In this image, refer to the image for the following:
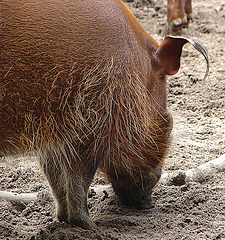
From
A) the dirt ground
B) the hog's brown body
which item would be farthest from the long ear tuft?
the dirt ground

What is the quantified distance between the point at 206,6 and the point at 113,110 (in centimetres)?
466

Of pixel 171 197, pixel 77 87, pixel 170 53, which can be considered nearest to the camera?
pixel 77 87

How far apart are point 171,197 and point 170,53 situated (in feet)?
2.88

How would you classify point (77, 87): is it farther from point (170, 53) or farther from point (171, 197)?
point (171, 197)

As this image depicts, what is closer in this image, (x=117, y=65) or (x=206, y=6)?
(x=117, y=65)

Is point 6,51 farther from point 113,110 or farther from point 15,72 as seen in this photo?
point 113,110

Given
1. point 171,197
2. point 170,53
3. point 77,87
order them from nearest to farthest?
point 77,87 → point 170,53 → point 171,197

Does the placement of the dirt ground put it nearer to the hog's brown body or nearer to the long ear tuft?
the hog's brown body

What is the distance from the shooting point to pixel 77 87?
168cm

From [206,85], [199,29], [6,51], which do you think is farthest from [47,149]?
[199,29]

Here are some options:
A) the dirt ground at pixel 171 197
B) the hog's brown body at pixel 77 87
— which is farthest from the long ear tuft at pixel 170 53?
the dirt ground at pixel 171 197

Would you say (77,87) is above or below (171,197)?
above

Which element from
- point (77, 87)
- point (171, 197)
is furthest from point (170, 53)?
point (171, 197)

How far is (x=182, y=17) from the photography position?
4766mm
